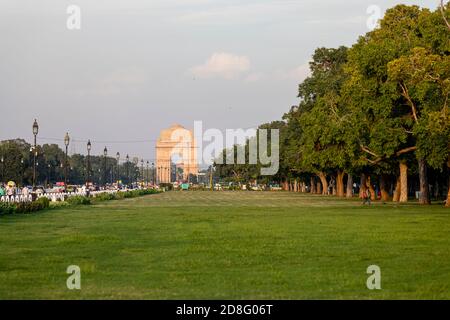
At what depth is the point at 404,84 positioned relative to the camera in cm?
5938

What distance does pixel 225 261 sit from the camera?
66.4ft

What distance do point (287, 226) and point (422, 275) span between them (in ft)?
57.9

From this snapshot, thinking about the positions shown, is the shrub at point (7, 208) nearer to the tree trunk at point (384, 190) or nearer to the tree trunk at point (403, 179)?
the tree trunk at point (403, 179)

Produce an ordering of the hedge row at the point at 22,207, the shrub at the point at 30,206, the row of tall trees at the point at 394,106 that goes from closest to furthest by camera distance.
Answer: the hedge row at the point at 22,207 < the shrub at the point at 30,206 < the row of tall trees at the point at 394,106

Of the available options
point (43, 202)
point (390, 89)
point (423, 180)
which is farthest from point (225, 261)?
point (423, 180)

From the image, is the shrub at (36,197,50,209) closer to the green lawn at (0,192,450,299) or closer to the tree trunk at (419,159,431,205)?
the green lawn at (0,192,450,299)

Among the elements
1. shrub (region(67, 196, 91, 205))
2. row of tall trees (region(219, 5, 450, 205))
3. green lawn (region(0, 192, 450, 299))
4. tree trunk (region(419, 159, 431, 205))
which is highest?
row of tall trees (region(219, 5, 450, 205))

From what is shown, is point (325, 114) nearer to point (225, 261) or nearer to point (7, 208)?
point (7, 208)

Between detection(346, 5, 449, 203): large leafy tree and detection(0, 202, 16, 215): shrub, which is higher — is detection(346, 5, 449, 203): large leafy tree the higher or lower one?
the higher one

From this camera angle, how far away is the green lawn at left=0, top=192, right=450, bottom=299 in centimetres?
1520

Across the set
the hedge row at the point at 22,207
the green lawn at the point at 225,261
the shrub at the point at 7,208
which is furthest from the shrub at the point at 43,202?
the green lawn at the point at 225,261

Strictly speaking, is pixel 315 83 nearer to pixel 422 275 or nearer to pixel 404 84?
pixel 404 84

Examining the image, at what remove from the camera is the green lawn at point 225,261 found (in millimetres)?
15203

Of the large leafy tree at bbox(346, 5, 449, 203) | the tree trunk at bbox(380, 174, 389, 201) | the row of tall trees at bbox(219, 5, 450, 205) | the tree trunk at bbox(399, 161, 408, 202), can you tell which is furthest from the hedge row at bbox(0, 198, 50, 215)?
the tree trunk at bbox(380, 174, 389, 201)
